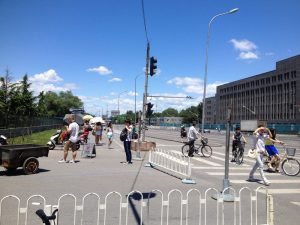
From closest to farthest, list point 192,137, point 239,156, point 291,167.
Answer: point 291,167, point 239,156, point 192,137

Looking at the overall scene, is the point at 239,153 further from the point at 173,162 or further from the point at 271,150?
the point at 173,162

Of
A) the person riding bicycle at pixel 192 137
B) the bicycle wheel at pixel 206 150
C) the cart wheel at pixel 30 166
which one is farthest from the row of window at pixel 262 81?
the cart wheel at pixel 30 166

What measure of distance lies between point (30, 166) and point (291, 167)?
353 inches

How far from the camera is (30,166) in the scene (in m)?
12.1

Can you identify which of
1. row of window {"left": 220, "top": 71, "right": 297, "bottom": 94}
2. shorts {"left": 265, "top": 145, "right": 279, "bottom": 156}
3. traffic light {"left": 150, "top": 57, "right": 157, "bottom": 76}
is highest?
row of window {"left": 220, "top": 71, "right": 297, "bottom": 94}

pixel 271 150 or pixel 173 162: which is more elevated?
pixel 271 150

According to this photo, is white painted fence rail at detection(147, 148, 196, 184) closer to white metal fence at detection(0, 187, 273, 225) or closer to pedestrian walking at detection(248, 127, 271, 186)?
pedestrian walking at detection(248, 127, 271, 186)

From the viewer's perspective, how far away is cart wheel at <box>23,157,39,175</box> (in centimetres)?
1197

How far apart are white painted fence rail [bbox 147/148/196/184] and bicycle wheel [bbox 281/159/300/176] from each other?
358 centimetres

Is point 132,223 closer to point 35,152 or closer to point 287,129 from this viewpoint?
point 35,152

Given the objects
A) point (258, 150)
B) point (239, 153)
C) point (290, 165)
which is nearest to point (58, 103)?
point (239, 153)

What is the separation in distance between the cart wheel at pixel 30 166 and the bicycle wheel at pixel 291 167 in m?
8.66

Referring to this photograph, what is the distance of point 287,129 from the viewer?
70.9 meters

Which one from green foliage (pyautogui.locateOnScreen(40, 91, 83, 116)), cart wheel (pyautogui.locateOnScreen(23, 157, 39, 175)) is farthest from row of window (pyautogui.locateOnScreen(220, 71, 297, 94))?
cart wheel (pyautogui.locateOnScreen(23, 157, 39, 175))
